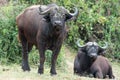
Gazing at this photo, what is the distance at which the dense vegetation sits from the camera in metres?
17.1

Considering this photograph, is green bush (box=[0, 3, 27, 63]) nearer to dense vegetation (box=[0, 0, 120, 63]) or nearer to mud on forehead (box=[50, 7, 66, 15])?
dense vegetation (box=[0, 0, 120, 63])

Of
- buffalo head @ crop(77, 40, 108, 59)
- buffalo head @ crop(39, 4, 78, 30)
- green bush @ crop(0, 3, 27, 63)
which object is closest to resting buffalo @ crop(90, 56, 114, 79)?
buffalo head @ crop(77, 40, 108, 59)

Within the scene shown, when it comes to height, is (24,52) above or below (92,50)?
above

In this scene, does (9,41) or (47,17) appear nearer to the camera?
(47,17)

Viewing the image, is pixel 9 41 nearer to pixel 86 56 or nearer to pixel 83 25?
pixel 86 56

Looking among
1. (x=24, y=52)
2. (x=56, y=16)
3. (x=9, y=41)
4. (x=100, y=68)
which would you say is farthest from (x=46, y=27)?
(x=9, y=41)

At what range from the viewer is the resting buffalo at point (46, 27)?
36.1 ft

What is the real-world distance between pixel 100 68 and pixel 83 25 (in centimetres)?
631

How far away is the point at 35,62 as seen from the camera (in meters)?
17.1

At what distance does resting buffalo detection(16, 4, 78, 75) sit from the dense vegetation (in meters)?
4.70

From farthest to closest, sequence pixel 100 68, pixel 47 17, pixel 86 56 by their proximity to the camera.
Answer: pixel 100 68, pixel 86 56, pixel 47 17

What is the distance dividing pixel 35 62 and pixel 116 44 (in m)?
6.85

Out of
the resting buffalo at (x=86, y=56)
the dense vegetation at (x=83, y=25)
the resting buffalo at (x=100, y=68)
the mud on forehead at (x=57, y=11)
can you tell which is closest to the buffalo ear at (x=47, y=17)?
the mud on forehead at (x=57, y=11)

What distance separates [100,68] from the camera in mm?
15367
